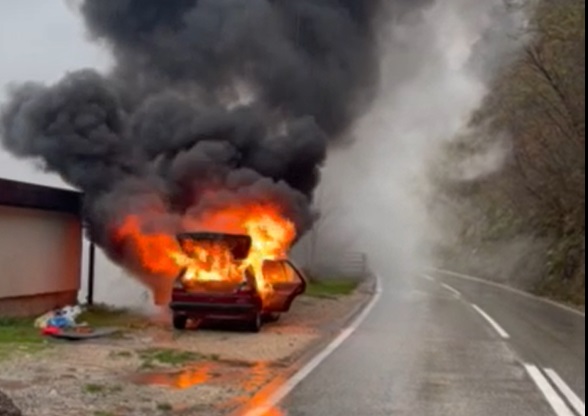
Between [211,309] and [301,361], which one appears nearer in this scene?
[301,361]

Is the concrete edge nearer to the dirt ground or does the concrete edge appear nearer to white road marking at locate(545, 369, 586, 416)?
the dirt ground

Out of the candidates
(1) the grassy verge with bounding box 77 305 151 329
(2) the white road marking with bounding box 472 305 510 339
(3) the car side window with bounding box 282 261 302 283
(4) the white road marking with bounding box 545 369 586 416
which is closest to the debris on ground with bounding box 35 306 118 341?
(1) the grassy verge with bounding box 77 305 151 329

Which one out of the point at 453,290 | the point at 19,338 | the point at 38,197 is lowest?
the point at 19,338

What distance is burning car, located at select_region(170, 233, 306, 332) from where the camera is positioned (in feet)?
58.0

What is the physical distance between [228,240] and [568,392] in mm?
8529

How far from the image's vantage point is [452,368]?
44.6ft

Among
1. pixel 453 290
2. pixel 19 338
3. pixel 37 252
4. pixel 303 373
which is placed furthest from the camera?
pixel 453 290

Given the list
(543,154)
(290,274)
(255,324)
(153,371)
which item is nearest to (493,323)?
(290,274)

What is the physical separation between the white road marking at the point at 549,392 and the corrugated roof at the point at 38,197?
1002 cm

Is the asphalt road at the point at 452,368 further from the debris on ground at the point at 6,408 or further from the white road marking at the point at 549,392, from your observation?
the debris on ground at the point at 6,408

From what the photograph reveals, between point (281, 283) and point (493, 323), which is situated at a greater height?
point (281, 283)

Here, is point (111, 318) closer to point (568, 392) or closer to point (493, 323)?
point (493, 323)

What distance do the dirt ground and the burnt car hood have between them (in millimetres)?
1478

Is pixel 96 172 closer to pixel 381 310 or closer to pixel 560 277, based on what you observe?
pixel 381 310
